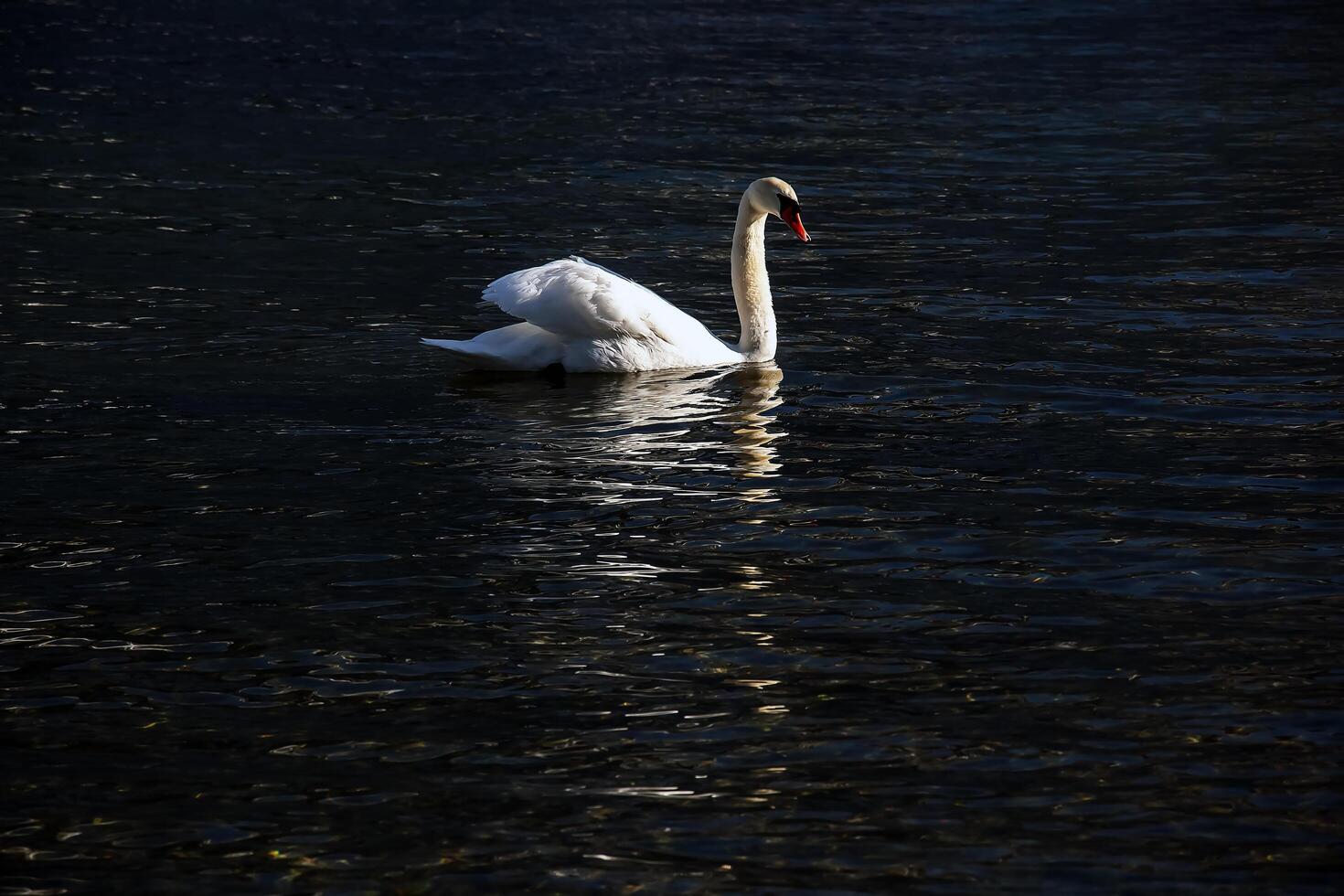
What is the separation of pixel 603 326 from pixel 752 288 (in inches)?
53.8

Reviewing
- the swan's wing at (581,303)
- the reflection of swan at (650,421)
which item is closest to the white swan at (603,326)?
the swan's wing at (581,303)

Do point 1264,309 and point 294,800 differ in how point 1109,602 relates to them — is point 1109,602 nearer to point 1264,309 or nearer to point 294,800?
point 294,800

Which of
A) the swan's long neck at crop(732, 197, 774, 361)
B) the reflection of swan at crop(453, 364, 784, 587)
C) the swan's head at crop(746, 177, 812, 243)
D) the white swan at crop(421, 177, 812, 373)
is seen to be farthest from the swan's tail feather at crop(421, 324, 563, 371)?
the swan's head at crop(746, 177, 812, 243)

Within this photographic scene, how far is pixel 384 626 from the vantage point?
834 centimetres

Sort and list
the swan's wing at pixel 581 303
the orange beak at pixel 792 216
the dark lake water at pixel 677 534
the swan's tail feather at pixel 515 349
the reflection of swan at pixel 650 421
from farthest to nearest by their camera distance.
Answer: the orange beak at pixel 792 216, the swan's tail feather at pixel 515 349, the swan's wing at pixel 581 303, the reflection of swan at pixel 650 421, the dark lake water at pixel 677 534

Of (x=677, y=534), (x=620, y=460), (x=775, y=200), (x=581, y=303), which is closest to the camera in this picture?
(x=677, y=534)

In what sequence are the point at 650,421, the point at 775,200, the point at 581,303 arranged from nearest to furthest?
the point at 650,421 < the point at 581,303 < the point at 775,200

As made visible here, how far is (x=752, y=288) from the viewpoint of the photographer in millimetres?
13977

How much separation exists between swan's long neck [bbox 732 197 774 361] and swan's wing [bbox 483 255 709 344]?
2.49 ft

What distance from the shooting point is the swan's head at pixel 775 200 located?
1388cm

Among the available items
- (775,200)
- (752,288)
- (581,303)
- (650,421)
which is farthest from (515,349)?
(775,200)

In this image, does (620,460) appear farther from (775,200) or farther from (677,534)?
(775,200)

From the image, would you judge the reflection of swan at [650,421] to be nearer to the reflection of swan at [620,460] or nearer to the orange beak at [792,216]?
the reflection of swan at [620,460]

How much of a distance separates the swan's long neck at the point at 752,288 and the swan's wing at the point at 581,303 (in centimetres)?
76
